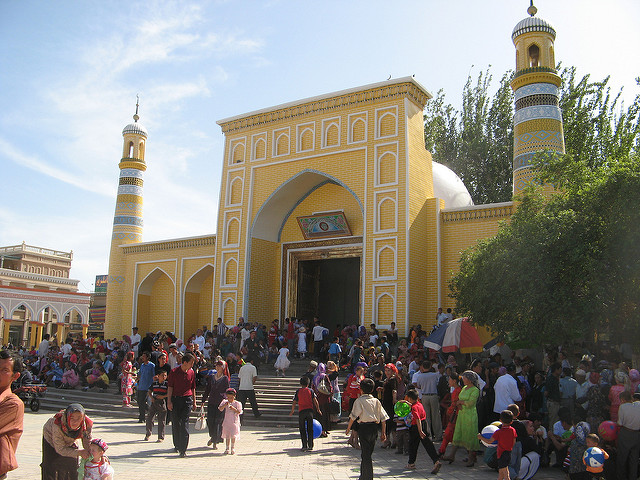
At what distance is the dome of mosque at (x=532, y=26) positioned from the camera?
15.6 metres

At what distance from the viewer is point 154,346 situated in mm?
12906

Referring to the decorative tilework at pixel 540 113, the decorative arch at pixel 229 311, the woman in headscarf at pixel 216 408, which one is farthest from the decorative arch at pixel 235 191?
the woman in headscarf at pixel 216 408

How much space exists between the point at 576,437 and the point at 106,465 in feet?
15.0

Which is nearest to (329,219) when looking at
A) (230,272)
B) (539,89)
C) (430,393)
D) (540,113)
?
(230,272)

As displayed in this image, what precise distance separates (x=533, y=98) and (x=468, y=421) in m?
10.3

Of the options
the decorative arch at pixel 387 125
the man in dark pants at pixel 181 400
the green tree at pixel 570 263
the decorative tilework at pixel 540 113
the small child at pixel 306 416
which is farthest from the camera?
the decorative arch at pixel 387 125

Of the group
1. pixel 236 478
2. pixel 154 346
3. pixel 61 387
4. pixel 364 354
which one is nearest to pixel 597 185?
pixel 364 354

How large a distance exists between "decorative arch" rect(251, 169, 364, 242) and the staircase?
15.9ft

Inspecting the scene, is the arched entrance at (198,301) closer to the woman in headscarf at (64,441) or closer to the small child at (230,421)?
the small child at (230,421)

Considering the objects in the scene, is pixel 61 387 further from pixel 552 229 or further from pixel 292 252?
pixel 552 229

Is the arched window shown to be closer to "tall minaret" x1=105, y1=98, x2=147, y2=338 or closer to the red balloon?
the red balloon

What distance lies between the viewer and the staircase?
35.4ft

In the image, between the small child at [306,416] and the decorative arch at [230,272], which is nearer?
the small child at [306,416]

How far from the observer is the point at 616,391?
22.4 ft
